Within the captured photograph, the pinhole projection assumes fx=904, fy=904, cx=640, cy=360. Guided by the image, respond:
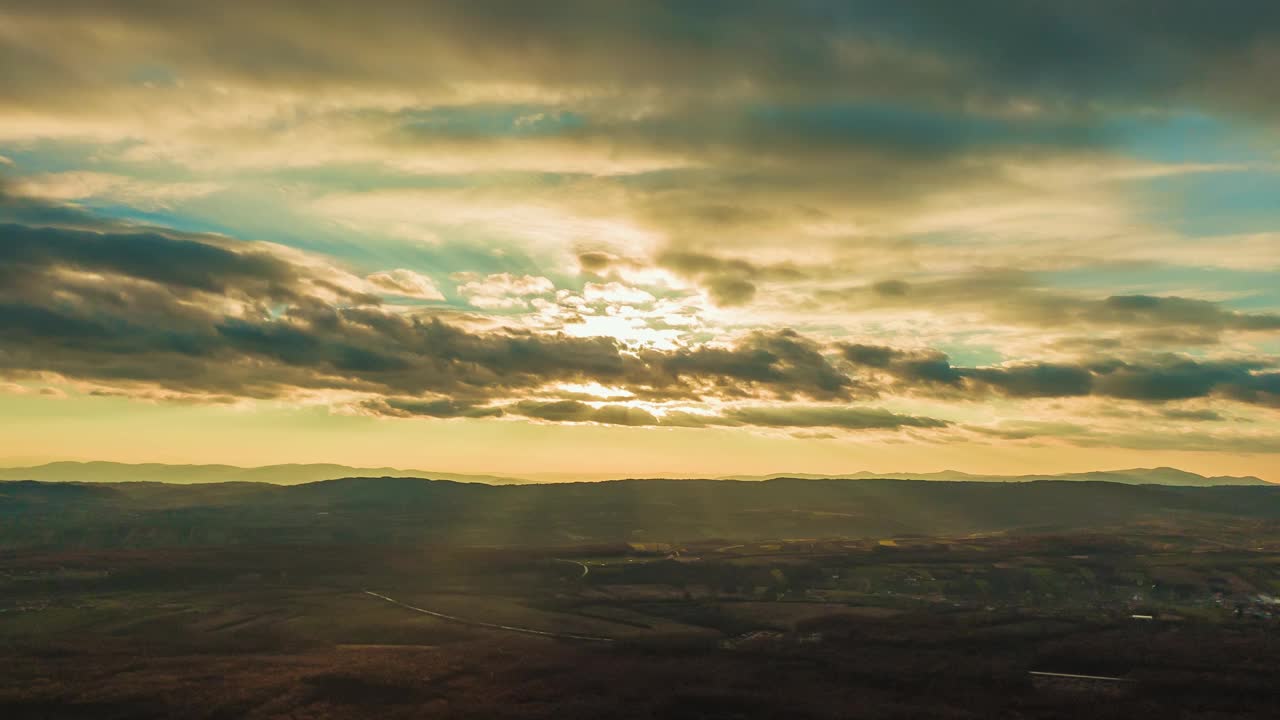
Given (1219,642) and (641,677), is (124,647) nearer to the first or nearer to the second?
(641,677)

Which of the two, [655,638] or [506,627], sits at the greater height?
[655,638]

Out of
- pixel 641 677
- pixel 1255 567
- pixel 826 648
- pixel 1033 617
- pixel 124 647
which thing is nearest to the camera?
pixel 641 677

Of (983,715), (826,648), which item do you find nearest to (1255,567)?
(826,648)

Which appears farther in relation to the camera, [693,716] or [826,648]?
[826,648]

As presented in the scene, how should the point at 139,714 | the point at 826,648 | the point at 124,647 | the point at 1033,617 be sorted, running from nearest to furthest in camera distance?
the point at 139,714, the point at 826,648, the point at 124,647, the point at 1033,617

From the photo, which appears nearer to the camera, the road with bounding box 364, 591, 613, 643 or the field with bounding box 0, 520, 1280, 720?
the field with bounding box 0, 520, 1280, 720

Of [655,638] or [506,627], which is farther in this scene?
[506,627]

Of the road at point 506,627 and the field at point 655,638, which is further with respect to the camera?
the road at point 506,627

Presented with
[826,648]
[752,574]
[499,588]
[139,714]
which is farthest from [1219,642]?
[499,588]

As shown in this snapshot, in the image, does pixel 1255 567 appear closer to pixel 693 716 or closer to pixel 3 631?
pixel 693 716
